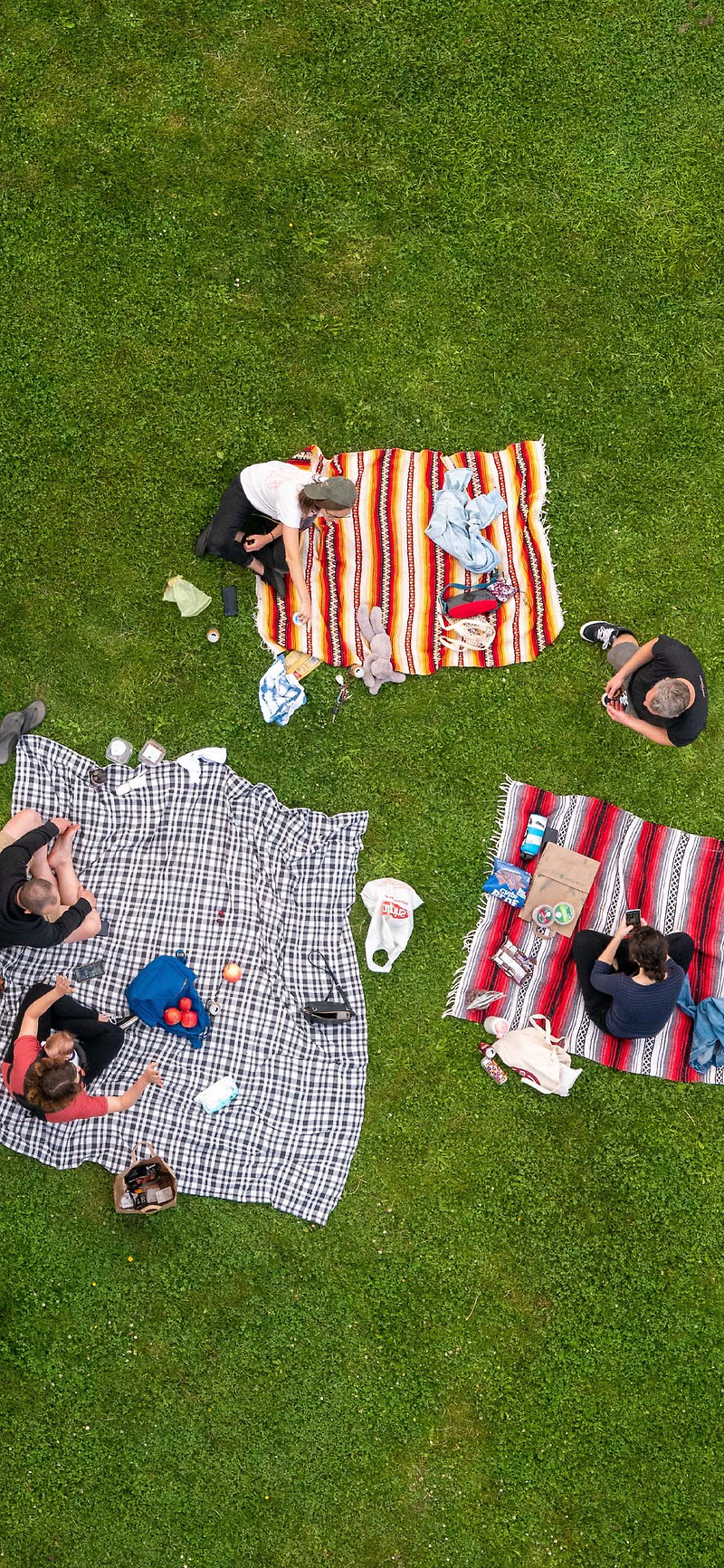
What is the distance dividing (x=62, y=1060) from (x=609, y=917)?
4576 millimetres

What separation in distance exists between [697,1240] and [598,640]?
5.16 m

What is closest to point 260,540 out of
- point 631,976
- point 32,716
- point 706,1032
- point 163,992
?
point 32,716

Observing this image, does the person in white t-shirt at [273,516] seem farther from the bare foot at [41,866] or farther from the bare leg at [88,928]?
the bare leg at [88,928]

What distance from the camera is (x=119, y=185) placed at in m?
8.07

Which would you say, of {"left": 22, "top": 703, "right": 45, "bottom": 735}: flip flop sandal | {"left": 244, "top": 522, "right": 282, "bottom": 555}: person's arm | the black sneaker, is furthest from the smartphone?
the black sneaker

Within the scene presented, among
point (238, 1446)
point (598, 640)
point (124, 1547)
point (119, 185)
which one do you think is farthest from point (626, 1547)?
point (119, 185)

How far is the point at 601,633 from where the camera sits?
791 centimetres

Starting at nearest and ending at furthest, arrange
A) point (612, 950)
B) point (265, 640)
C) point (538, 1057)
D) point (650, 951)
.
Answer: point (650, 951)
point (612, 950)
point (538, 1057)
point (265, 640)

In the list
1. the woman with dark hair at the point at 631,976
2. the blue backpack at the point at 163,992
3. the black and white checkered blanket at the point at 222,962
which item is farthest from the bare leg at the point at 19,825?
the woman with dark hair at the point at 631,976

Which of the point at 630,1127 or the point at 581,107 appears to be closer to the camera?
the point at 630,1127

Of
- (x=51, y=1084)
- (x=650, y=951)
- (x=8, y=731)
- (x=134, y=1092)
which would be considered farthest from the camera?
(x=8, y=731)

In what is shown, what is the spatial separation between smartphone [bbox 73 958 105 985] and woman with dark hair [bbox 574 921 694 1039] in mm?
3937

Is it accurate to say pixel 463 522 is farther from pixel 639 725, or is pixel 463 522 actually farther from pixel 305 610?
pixel 639 725

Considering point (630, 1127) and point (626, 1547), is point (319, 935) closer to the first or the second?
point (630, 1127)
